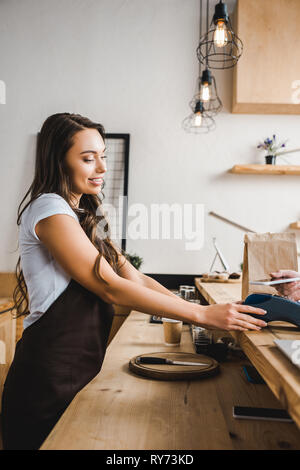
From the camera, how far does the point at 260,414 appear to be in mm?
1026

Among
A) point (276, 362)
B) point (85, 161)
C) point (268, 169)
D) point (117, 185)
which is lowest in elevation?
point (276, 362)

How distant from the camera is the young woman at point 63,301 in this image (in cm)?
110

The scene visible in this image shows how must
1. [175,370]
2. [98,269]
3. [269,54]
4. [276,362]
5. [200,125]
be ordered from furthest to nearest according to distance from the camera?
[200,125] < [269,54] < [175,370] < [98,269] < [276,362]

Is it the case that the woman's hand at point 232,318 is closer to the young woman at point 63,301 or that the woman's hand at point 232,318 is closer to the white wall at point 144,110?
the young woman at point 63,301

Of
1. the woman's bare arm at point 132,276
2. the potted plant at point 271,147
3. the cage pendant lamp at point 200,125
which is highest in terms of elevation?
the cage pendant lamp at point 200,125

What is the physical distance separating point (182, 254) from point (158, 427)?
8.83 ft

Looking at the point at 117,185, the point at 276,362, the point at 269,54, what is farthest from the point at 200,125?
the point at 276,362

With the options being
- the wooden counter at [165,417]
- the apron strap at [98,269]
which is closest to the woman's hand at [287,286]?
the wooden counter at [165,417]

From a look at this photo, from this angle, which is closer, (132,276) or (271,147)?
(132,276)

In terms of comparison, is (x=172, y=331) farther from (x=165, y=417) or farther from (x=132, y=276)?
(x=165, y=417)

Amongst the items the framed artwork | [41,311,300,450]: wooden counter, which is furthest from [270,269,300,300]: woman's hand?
the framed artwork

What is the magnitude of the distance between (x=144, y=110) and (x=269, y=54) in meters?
1.10

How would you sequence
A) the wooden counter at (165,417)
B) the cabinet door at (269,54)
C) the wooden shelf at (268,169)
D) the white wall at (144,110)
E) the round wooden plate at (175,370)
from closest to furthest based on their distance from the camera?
the wooden counter at (165,417), the round wooden plate at (175,370), the cabinet door at (269,54), the wooden shelf at (268,169), the white wall at (144,110)
